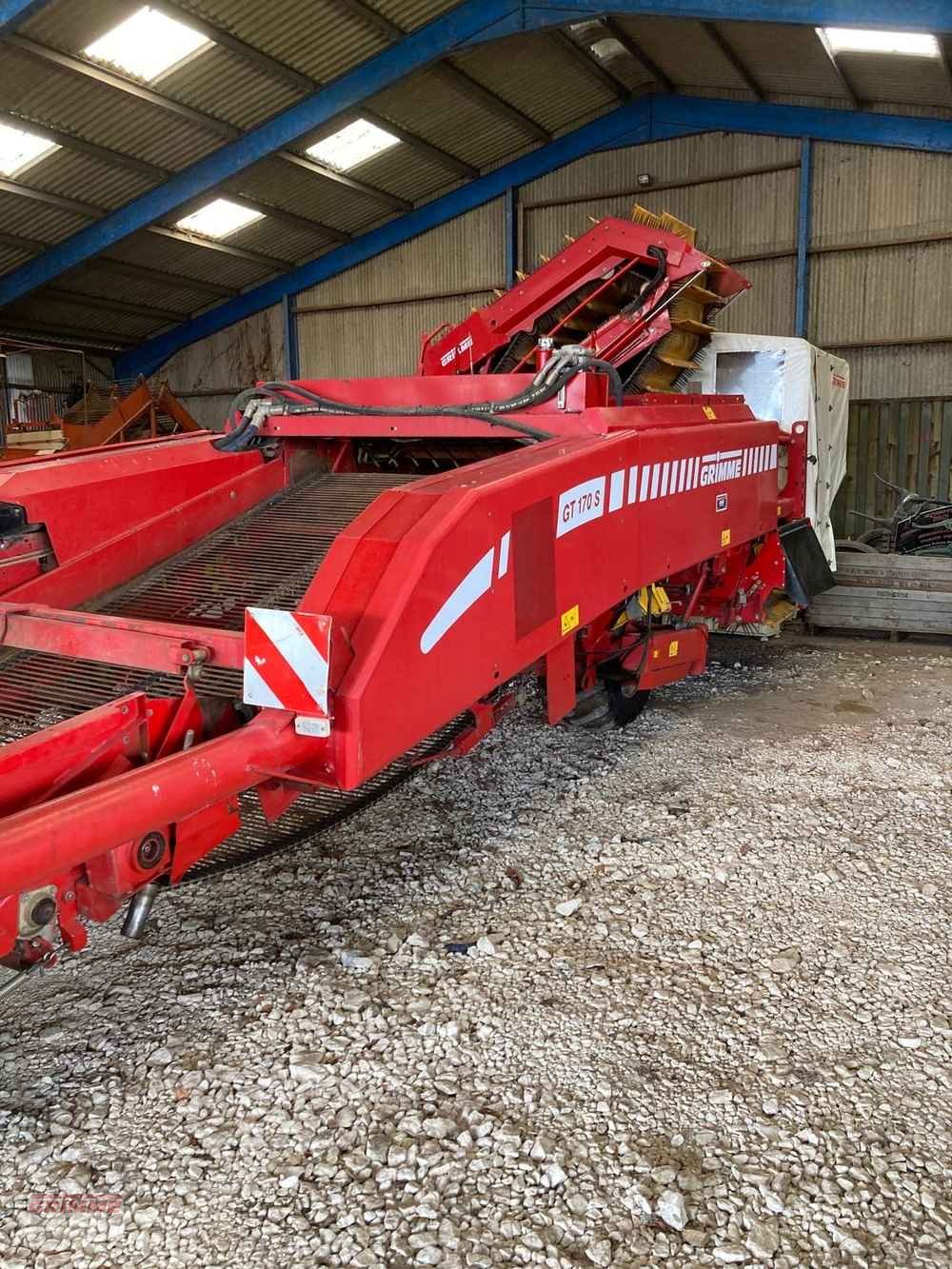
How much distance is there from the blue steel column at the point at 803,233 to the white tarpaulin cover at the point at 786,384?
5.60 m

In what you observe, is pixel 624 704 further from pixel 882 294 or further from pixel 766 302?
pixel 766 302

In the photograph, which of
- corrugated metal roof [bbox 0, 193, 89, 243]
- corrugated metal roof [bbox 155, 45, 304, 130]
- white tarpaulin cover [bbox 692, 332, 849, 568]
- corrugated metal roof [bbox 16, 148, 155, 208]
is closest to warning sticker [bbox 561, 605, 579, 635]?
white tarpaulin cover [bbox 692, 332, 849, 568]

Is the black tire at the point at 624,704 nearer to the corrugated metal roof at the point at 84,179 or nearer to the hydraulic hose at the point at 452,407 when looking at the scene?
the hydraulic hose at the point at 452,407

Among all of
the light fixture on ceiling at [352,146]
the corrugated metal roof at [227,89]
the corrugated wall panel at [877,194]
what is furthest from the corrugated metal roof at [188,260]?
the corrugated wall panel at [877,194]

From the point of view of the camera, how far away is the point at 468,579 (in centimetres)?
250

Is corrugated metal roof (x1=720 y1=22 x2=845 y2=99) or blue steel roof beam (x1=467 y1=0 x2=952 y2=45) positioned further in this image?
corrugated metal roof (x1=720 y1=22 x2=845 y2=99)

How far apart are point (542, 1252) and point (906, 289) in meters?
11.6

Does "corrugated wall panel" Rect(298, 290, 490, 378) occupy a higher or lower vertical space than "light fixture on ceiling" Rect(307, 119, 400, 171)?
lower

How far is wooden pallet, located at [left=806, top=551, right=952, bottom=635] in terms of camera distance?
6.88 m

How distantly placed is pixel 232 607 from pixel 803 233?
10675 mm

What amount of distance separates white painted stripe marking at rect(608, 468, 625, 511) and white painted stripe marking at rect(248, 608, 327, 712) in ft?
4.72

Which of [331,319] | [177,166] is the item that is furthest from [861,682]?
[331,319]

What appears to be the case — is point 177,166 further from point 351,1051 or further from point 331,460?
point 351,1051

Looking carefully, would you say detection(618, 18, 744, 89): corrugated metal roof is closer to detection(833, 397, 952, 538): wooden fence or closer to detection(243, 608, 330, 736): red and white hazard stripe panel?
detection(833, 397, 952, 538): wooden fence
